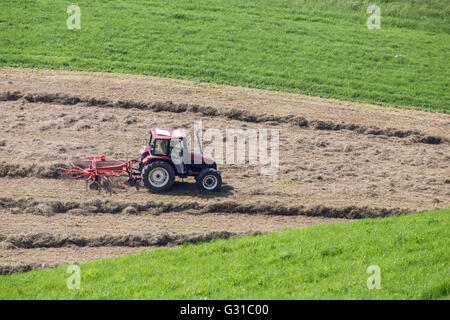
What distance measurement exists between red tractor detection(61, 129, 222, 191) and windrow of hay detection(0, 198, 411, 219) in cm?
87

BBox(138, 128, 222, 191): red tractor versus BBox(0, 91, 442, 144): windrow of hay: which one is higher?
BBox(0, 91, 442, 144): windrow of hay

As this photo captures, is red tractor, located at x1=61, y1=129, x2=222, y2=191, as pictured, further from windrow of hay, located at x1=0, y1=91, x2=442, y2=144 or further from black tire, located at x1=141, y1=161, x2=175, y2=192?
windrow of hay, located at x1=0, y1=91, x2=442, y2=144

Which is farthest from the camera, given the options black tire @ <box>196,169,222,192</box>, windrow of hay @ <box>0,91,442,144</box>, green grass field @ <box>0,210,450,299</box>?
windrow of hay @ <box>0,91,442,144</box>

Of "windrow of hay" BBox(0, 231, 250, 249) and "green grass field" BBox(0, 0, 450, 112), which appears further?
"green grass field" BBox(0, 0, 450, 112)

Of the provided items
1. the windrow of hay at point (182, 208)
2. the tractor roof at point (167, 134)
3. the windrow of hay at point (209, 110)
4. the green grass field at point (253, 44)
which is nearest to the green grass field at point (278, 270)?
the windrow of hay at point (182, 208)

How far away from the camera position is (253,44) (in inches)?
1217

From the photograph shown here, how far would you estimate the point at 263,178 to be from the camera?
62.3 feet

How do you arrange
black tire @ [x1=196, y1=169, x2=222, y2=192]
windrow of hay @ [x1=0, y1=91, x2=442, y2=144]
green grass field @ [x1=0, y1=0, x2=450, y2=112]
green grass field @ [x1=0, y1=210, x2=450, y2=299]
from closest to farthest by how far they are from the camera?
green grass field @ [x1=0, y1=210, x2=450, y2=299] < black tire @ [x1=196, y1=169, x2=222, y2=192] < windrow of hay @ [x1=0, y1=91, x2=442, y2=144] < green grass field @ [x1=0, y1=0, x2=450, y2=112]

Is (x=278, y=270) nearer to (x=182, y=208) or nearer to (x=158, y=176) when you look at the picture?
(x=182, y=208)

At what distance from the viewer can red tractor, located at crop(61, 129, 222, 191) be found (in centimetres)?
1748

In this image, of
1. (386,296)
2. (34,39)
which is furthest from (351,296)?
(34,39)

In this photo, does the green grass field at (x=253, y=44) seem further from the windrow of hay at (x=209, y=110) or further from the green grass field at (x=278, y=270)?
the green grass field at (x=278, y=270)

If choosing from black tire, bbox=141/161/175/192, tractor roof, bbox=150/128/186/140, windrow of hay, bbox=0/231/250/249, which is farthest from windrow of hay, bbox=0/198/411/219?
tractor roof, bbox=150/128/186/140

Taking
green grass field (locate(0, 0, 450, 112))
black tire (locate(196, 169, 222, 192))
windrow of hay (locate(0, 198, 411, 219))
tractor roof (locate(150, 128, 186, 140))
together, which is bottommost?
windrow of hay (locate(0, 198, 411, 219))
